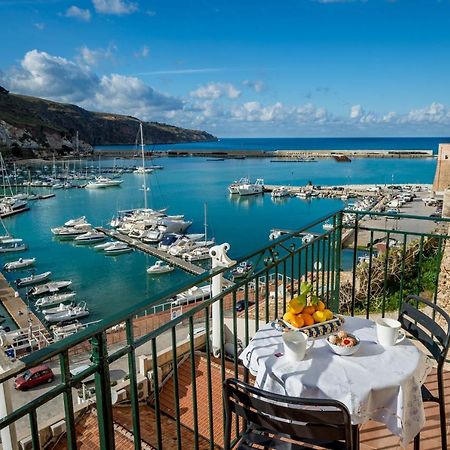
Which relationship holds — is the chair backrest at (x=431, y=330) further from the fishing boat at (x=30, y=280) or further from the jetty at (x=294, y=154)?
the jetty at (x=294, y=154)

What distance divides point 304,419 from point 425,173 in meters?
82.4

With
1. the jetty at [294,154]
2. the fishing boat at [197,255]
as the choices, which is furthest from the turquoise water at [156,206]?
the jetty at [294,154]

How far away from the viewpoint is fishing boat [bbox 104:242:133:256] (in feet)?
107

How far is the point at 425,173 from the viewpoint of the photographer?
74750mm

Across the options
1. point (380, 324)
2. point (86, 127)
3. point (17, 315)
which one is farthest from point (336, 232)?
point (86, 127)

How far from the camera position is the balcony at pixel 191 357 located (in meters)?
Result: 1.52

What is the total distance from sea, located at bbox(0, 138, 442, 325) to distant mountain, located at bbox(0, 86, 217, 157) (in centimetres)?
3051

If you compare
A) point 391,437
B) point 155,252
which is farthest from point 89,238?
point 391,437

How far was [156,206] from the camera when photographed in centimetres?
5197

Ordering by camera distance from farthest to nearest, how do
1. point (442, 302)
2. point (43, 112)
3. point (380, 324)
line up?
1. point (43, 112)
2. point (442, 302)
3. point (380, 324)

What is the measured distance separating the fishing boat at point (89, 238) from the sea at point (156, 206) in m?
0.91

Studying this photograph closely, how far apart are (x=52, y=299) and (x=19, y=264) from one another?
300 inches

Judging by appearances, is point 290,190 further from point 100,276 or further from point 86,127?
point 86,127

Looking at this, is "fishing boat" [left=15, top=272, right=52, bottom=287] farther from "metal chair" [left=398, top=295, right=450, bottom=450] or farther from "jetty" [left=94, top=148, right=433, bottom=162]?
"jetty" [left=94, top=148, right=433, bottom=162]
